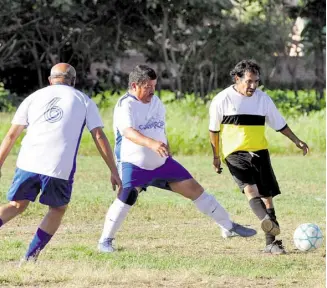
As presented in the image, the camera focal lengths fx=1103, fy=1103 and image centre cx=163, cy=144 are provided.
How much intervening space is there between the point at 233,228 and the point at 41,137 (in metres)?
2.66

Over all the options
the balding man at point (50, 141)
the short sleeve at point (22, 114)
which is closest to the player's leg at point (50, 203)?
the balding man at point (50, 141)

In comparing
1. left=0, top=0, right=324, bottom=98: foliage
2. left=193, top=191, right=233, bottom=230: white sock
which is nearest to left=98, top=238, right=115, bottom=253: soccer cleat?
left=193, top=191, right=233, bottom=230: white sock

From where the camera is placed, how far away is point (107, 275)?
27.2 ft

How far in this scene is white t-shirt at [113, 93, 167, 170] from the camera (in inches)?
389

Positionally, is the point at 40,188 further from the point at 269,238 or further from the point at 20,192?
the point at 269,238

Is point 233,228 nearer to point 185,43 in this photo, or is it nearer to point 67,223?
point 67,223

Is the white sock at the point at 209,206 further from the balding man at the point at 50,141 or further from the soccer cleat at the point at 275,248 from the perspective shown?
the balding man at the point at 50,141

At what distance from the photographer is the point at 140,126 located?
993 cm

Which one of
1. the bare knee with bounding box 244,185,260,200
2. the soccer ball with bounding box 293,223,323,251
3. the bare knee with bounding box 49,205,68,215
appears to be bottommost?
the soccer ball with bounding box 293,223,323,251

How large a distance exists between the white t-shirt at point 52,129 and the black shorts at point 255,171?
2.08 m

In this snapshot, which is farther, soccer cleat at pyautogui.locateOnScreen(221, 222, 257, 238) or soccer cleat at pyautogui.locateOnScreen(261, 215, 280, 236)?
soccer cleat at pyautogui.locateOnScreen(221, 222, 257, 238)

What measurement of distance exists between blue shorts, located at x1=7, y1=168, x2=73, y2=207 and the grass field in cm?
54

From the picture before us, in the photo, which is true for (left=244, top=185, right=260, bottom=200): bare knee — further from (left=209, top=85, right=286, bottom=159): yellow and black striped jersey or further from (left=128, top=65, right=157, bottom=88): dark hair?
(left=128, top=65, right=157, bottom=88): dark hair

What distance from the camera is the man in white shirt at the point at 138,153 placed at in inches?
388
